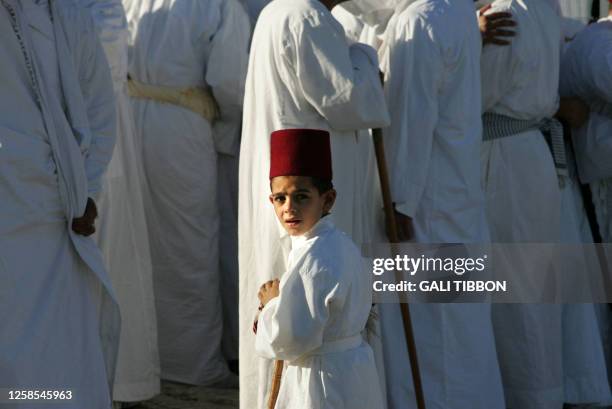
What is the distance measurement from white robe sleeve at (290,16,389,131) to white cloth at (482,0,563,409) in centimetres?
124

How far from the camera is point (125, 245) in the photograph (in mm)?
7098

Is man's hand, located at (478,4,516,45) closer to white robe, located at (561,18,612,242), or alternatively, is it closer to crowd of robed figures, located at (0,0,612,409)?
crowd of robed figures, located at (0,0,612,409)

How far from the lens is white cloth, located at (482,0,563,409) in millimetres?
7012

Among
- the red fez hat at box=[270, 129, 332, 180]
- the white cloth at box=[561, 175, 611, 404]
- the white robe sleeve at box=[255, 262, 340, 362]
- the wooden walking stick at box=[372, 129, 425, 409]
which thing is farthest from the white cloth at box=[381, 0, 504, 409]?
the white robe sleeve at box=[255, 262, 340, 362]

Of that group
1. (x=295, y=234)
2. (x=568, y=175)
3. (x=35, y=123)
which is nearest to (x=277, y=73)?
(x=35, y=123)

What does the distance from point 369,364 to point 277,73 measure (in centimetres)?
200

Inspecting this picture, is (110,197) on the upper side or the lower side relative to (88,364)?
upper

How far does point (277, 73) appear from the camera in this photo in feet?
19.7

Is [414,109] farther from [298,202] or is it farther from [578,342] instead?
[298,202]

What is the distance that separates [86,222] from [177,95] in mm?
2717

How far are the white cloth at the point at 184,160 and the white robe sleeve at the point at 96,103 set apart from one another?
2188 mm

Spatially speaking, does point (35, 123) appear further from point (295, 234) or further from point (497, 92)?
point (497, 92)

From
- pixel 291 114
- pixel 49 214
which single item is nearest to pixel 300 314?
pixel 49 214

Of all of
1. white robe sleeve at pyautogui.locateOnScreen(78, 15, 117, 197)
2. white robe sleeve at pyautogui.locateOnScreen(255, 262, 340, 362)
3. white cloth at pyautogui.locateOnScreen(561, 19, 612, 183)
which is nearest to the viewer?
white robe sleeve at pyautogui.locateOnScreen(255, 262, 340, 362)
